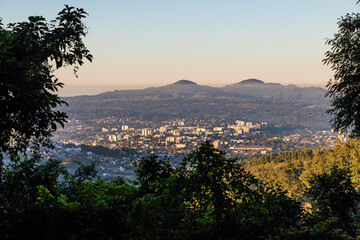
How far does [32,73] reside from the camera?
527 cm

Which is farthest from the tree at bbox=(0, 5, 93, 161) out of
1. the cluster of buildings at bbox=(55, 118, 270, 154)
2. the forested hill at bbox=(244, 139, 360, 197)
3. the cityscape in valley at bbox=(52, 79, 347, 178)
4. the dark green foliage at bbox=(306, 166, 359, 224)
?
the cluster of buildings at bbox=(55, 118, 270, 154)

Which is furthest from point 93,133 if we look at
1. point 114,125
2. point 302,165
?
point 302,165

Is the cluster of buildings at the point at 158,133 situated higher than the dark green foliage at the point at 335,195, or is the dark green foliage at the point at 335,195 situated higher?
the dark green foliage at the point at 335,195

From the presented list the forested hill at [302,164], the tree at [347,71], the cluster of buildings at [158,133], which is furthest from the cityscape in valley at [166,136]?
the tree at [347,71]

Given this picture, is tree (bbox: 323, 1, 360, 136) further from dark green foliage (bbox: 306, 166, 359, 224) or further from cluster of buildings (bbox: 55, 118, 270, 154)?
cluster of buildings (bbox: 55, 118, 270, 154)

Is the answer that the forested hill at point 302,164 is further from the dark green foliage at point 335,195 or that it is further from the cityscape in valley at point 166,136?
the dark green foliage at point 335,195

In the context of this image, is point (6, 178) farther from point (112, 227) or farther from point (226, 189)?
point (226, 189)

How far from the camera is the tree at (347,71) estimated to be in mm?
8156

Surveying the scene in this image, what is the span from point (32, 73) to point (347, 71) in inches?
315

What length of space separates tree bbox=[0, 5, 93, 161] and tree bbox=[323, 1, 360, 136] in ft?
21.7

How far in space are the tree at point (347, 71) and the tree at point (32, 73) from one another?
6.62 metres

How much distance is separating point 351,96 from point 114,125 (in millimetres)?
131231

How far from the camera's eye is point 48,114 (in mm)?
4957

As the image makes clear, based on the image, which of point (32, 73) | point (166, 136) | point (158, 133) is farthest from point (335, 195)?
point (158, 133)
